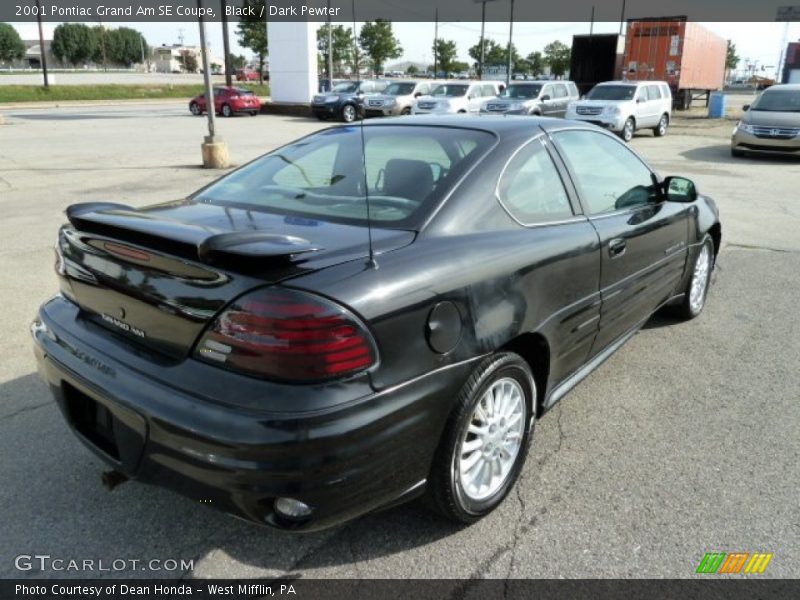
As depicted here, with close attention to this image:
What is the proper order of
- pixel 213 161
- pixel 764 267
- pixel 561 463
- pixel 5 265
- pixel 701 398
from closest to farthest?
pixel 561 463, pixel 701 398, pixel 5 265, pixel 764 267, pixel 213 161

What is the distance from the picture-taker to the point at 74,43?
343ft

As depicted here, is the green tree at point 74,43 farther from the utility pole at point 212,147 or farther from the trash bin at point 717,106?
the utility pole at point 212,147

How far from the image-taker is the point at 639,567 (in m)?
2.39

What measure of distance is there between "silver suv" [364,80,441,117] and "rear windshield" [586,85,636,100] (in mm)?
7198

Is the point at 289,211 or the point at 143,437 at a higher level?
the point at 289,211

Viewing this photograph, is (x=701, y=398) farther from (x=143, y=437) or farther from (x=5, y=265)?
(x=5, y=265)

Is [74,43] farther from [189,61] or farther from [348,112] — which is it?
[348,112]

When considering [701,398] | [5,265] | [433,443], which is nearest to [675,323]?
[701,398]

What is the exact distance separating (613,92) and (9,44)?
111314 millimetres

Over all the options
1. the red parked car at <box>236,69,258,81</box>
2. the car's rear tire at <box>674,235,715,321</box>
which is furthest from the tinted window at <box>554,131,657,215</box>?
the red parked car at <box>236,69,258,81</box>

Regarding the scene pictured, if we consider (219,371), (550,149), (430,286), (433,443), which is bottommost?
(433,443)

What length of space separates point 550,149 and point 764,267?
15.3 ft

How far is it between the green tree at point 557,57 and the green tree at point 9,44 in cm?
8277

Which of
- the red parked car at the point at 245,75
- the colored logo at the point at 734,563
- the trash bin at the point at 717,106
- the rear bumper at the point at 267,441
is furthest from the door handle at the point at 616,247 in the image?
the red parked car at the point at 245,75
